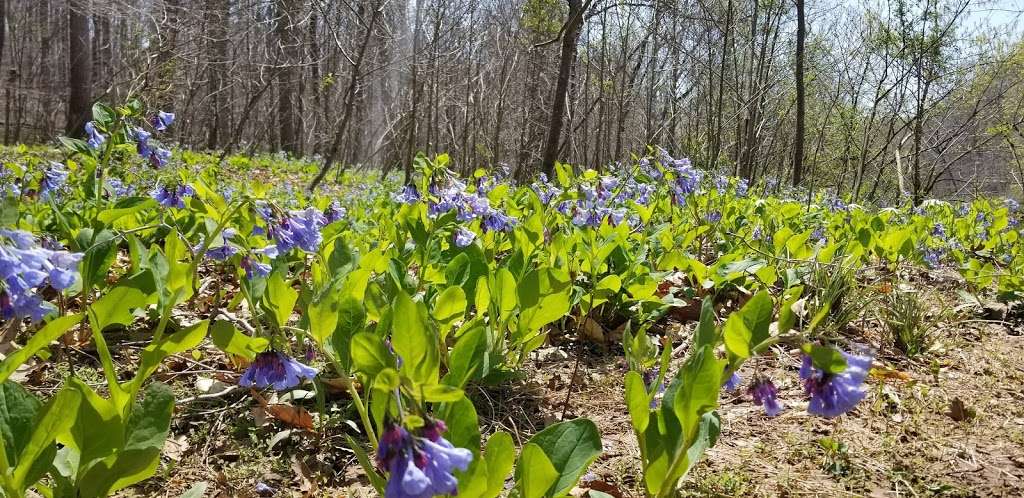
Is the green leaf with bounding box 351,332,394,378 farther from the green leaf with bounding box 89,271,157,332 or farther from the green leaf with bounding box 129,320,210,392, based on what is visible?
the green leaf with bounding box 89,271,157,332

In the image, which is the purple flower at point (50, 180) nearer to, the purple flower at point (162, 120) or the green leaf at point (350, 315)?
the purple flower at point (162, 120)

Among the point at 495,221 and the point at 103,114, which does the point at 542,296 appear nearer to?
the point at 495,221

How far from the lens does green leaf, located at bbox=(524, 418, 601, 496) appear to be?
1.02 m

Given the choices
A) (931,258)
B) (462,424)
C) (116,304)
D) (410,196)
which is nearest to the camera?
(462,424)

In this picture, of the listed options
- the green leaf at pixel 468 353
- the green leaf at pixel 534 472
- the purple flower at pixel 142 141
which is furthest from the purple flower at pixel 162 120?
the green leaf at pixel 534 472

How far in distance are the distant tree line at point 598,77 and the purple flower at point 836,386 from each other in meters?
5.63

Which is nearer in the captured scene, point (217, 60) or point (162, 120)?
point (162, 120)

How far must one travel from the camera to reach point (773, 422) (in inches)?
68.1

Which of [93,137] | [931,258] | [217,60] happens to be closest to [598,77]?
[217,60]

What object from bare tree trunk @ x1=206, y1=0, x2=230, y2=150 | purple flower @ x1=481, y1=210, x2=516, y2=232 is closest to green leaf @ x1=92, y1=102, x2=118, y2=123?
purple flower @ x1=481, y1=210, x2=516, y2=232

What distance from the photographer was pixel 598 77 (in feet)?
43.5

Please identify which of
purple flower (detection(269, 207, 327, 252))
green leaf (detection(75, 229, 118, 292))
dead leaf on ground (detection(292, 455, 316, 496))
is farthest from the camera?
green leaf (detection(75, 229, 118, 292))

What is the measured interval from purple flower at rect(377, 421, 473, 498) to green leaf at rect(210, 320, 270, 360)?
1.58ft

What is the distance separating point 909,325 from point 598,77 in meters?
11.6
